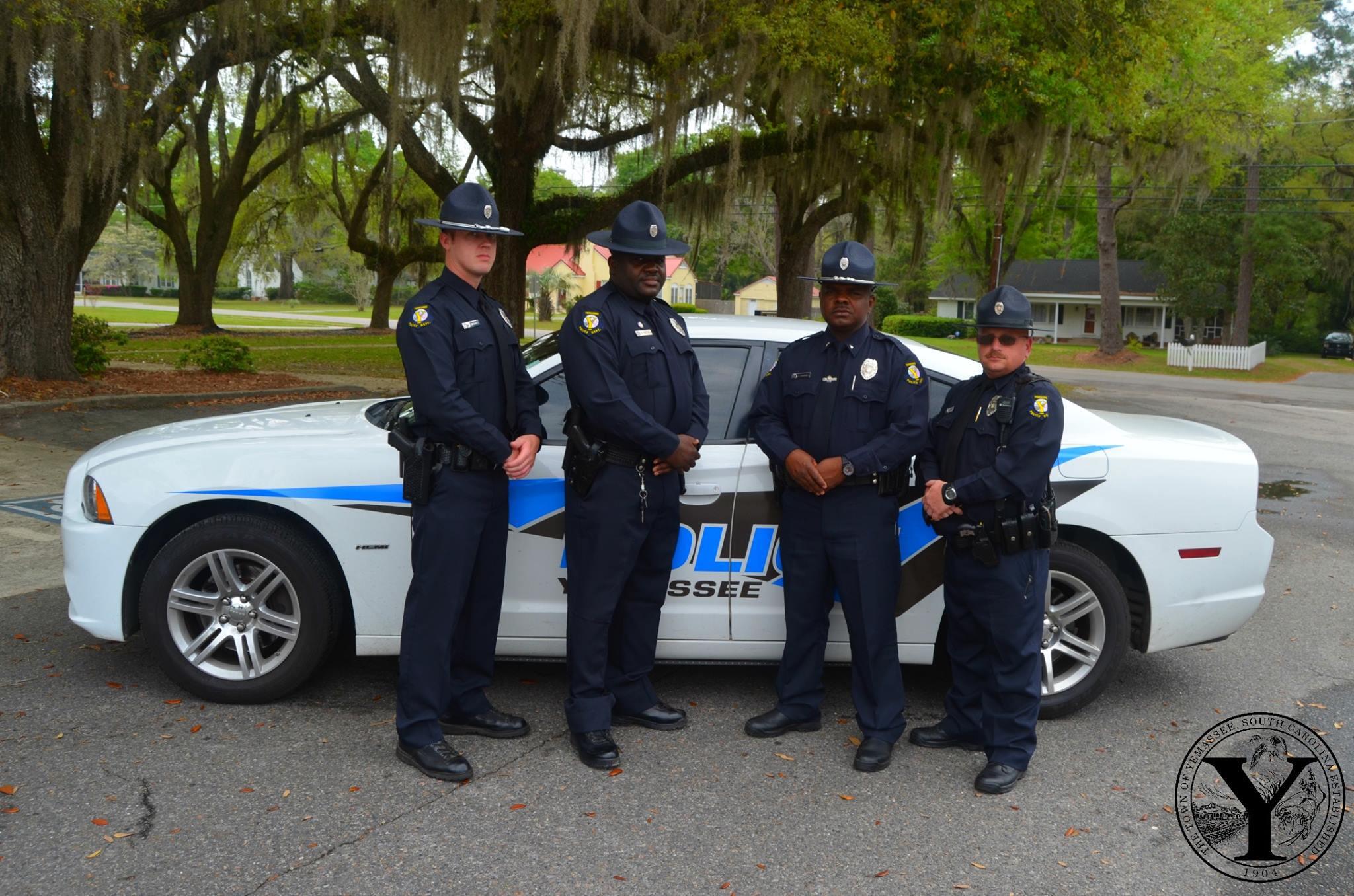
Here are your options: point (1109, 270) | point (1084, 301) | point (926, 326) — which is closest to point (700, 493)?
point (1109, 270)

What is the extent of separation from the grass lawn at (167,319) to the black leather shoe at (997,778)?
35809mm

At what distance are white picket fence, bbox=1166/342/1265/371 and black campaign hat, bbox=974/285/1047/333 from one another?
32.9 meters

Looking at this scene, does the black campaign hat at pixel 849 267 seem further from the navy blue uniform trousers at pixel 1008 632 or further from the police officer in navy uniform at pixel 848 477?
the navy blue uniform trousers at pixel 1008 632

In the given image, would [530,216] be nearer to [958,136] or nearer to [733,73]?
[733,73]

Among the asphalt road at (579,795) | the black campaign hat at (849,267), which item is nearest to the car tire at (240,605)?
the asphalt road at (579,795)

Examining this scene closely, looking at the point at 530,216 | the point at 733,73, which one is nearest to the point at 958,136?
the point at 733,73

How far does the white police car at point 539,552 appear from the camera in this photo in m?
4.25

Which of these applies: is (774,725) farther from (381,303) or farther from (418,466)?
(381,303)

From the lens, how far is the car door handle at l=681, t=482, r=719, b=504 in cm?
425

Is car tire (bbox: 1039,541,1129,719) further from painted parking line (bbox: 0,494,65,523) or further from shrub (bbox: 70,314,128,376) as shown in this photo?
shrub (bbox: 70,314,128,376)

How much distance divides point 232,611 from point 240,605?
1.5 inches

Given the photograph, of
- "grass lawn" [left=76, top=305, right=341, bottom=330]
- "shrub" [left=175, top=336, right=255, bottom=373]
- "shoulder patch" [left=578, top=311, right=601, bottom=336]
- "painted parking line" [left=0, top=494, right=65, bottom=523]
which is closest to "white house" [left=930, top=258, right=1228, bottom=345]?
"grass lawn" [left=76, top=305, right=341, bottom=330]

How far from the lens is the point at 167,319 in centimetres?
4222

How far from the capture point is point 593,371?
388 cm
